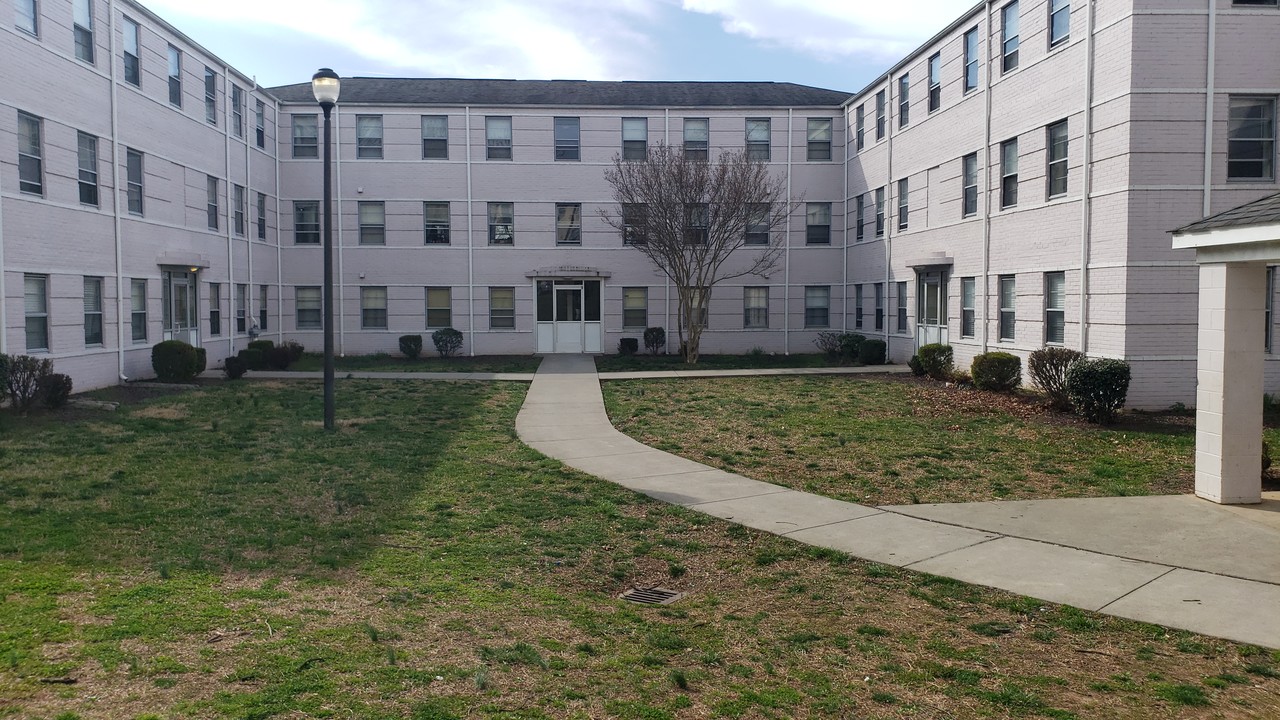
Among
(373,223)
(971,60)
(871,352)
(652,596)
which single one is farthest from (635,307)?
(652,596)

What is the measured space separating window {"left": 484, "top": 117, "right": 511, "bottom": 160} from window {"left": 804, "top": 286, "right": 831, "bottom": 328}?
12.3 m

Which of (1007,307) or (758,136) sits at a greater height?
(758,136)

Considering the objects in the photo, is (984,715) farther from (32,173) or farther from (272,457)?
(32,173)

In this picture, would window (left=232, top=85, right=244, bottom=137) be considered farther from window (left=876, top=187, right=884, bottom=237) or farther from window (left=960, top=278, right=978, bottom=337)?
window (left=960, top=278, right=978, bottom=337)

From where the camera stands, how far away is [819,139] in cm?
3412

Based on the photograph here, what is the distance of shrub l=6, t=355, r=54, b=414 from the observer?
15.3 m

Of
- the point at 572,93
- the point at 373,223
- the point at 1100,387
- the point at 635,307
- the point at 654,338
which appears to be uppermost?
the point at 572,93

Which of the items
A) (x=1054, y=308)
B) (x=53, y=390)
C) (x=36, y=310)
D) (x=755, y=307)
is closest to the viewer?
(x=53, y=390)

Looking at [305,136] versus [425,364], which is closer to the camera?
[425,364]

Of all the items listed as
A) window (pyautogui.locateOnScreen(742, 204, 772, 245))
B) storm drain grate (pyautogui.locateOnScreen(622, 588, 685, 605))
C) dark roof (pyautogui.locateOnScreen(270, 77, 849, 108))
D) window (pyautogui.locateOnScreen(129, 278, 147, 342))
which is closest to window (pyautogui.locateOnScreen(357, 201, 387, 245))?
dark roof (pyautogui.locateOnScreen(270, 77, 849, 108))

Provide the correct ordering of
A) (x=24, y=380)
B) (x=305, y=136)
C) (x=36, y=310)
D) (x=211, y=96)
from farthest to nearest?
(x=305, y=136)
(x=211, y=96)
(x=36, y=310)
(x=24, y=380)

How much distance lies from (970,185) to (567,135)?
1592cm

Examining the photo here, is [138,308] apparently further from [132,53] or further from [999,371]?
[999,371]

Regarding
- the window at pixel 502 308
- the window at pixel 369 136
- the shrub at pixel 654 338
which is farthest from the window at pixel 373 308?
the shrub at pixel 654 338
